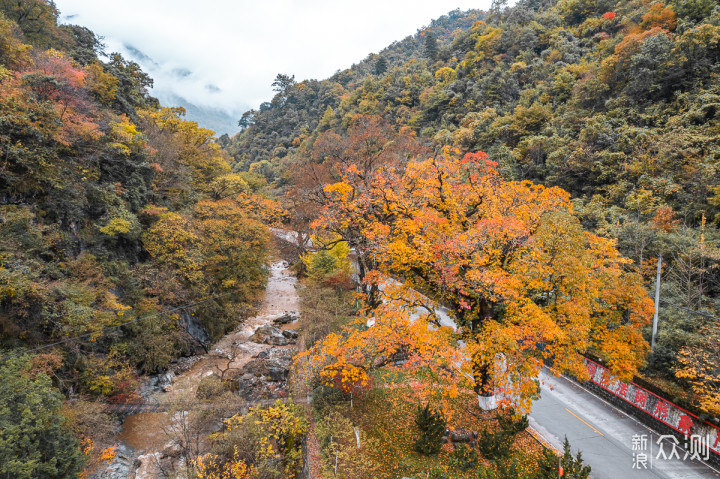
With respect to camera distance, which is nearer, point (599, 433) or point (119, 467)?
point (119, 467)

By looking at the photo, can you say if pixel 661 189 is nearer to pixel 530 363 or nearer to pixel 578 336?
pixel 578 336

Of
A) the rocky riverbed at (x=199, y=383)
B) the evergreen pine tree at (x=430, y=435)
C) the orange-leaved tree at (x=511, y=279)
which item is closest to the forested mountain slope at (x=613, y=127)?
the orange-leaved tree at (x=511, y=279)

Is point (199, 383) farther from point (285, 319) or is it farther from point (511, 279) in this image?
point (511, 279)

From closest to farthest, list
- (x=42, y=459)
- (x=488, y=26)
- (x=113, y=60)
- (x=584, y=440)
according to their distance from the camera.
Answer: (x=42, y=459), (x=584, y=440), (x=113, y=60), (x=488, y=26)

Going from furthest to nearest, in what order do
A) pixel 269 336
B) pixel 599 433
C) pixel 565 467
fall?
pixel 269 336 → pixel 599 433 → pixel 565 467

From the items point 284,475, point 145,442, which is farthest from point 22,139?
point 284,475

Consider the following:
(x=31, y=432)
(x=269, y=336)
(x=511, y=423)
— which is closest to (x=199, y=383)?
(x=269, y=336)

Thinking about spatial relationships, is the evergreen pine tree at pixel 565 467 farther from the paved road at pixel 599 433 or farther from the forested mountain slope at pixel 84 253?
the forested mountain slope at pixel 84 253
